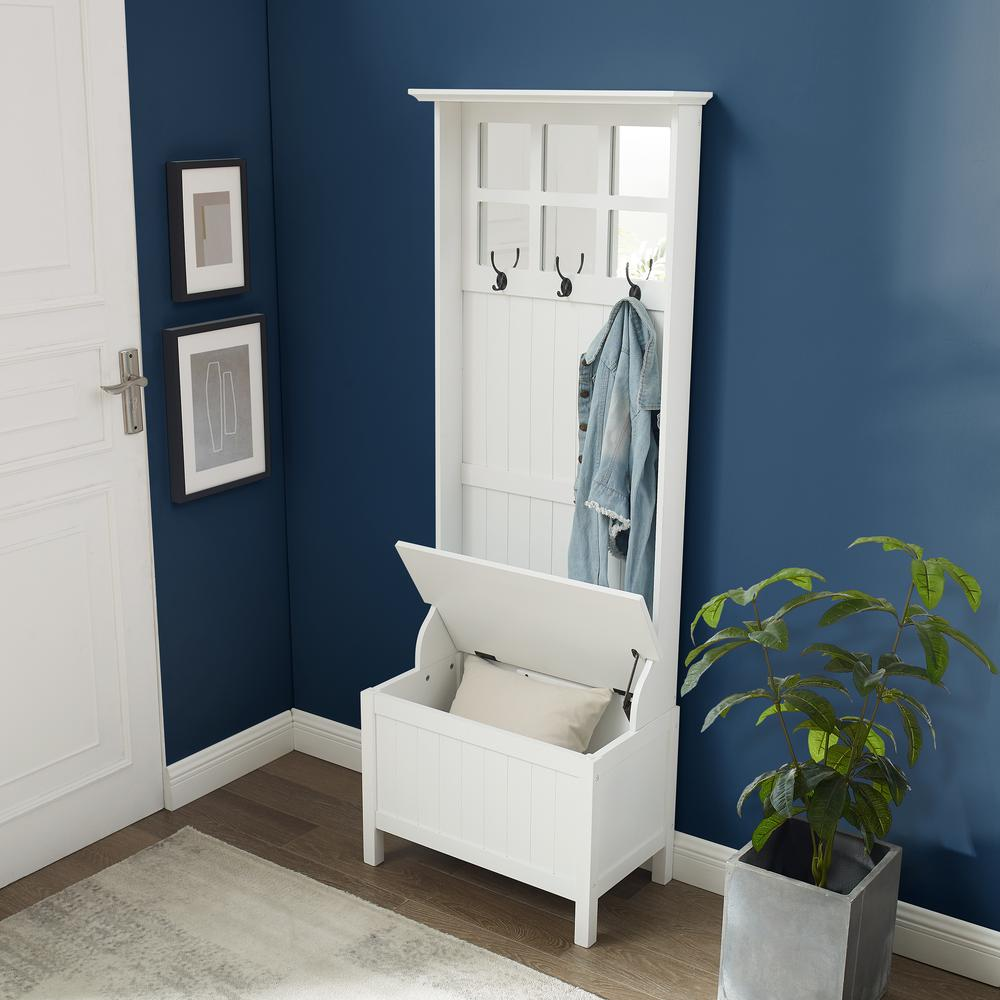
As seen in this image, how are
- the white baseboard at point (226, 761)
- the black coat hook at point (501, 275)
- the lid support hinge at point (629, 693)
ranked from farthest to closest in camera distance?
the white baseboard at point (226, 761)
the black coat hook at point (501, 275)
the lid support hinge at point (629, 693)

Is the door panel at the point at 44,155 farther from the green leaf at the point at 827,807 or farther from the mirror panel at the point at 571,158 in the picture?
the green leaf at the point at 827,807

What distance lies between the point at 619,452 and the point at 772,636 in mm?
652

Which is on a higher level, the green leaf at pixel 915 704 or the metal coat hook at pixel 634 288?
the metal coat hook at pixel 634 288

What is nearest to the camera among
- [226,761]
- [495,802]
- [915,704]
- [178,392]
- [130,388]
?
[915,704]

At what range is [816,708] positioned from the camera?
2527mm

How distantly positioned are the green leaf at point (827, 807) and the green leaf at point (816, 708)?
0.10 m

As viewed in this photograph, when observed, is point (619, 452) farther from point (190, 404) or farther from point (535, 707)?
point (190, 404)

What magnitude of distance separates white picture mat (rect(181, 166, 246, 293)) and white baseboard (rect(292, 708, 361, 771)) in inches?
48.8

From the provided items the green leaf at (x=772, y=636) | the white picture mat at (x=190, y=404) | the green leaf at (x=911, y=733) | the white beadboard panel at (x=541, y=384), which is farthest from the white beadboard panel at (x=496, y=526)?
the green leaf at (x=911, y=733)

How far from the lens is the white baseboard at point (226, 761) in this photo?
3.45m

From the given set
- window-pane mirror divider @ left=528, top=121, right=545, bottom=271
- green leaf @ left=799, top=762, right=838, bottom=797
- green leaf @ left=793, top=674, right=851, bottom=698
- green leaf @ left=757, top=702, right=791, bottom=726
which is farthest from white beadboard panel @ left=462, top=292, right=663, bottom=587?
green leaf @ left=799, top=762, right=838, bottom=797

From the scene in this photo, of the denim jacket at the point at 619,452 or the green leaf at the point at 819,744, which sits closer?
the green leaf at the point at 819,744

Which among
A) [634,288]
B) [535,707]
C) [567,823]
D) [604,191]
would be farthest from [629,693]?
[604,191]

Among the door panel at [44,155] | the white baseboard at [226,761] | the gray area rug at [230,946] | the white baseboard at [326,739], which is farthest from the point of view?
the white baseboard at [326,739]
